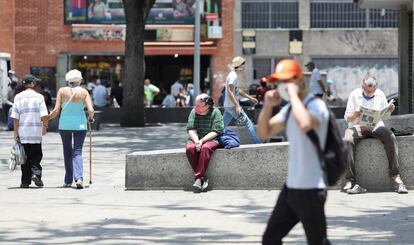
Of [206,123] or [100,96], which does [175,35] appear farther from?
[206,123]

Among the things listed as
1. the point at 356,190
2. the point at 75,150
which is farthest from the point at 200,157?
the point at 356,190

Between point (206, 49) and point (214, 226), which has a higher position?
point (206, 49)

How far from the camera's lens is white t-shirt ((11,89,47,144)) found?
1279 centimetres

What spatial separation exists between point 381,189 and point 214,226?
11.4 feet

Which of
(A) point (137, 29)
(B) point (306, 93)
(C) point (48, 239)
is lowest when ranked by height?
(C) point (48, 239)

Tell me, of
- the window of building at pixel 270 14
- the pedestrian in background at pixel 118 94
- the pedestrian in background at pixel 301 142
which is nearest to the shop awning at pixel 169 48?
the window of building at pixel 270 14

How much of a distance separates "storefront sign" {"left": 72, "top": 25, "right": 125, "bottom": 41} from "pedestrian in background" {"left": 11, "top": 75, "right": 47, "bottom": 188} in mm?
26829

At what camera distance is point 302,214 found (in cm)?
613

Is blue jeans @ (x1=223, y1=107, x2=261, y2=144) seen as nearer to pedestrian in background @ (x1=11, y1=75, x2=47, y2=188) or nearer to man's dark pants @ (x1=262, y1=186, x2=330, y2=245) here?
pedestrian in background @ (x1=11, y1=75, x2=47, y2=188)

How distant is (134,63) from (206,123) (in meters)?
14.5

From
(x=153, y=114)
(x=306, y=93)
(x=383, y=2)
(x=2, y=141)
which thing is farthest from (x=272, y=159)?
(x=153, y=114)

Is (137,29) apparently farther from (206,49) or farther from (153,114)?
(206,49)

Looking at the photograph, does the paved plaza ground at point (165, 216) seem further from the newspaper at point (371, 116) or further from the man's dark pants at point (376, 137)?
the newspaper at point (371, 116)

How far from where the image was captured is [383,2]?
2383 cm
